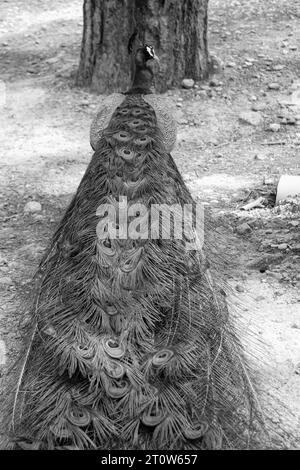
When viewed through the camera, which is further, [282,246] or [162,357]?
[282,246]

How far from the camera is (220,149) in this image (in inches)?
232

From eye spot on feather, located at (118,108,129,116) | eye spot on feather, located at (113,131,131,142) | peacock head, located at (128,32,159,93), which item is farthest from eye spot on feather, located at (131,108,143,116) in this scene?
peacock head, located at (128,32,159,93)

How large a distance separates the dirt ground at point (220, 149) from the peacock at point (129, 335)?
0.34 m

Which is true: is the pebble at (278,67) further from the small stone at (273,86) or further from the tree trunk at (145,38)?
the tree trunk at (145,38)

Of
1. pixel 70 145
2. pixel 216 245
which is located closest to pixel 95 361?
pixel 216 245

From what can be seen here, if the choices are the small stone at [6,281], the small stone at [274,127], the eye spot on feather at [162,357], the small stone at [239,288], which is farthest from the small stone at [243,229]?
the eye spot on feather at [162,357]

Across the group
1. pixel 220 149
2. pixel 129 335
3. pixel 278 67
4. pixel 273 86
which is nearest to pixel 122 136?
pixel 129 335

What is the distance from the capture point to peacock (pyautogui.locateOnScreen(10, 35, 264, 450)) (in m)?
2.47

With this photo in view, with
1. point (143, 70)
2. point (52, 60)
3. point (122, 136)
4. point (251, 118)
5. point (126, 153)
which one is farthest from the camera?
point (52, 60)

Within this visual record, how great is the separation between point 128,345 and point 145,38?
13.6 feet

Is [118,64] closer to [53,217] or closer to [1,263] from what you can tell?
[53,217]

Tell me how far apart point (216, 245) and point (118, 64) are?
269 centimetres

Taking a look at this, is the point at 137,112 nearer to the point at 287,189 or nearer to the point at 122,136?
the point at 122,136

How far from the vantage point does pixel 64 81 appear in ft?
22.7
